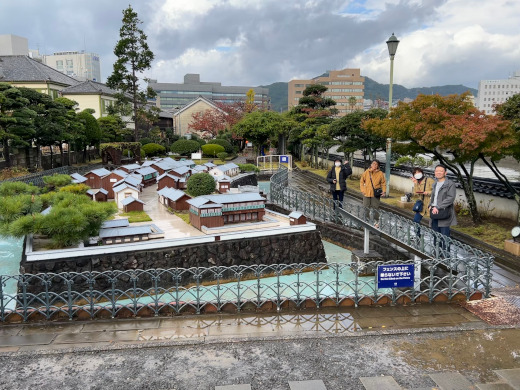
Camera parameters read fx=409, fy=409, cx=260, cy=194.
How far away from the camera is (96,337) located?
679 centimetres

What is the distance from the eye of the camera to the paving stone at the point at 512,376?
17.6ft

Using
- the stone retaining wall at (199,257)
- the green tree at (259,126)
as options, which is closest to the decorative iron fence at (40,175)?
the stone retaining wall at (199,257)

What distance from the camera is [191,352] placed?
20.6ft

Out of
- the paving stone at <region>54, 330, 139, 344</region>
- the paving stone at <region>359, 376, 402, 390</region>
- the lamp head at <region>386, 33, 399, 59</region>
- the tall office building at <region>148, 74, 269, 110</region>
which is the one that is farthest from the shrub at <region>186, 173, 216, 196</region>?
the tall office building at <region>148, 74, 269, 110</region>

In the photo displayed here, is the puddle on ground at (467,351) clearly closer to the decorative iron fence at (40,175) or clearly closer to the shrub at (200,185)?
the shrub at (200,185)

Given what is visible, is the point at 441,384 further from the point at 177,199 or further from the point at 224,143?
the point at 224,143

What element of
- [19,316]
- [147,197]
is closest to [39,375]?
[19,316]

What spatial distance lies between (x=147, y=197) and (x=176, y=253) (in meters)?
8.88

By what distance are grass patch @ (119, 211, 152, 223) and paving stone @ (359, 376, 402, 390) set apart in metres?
11.3

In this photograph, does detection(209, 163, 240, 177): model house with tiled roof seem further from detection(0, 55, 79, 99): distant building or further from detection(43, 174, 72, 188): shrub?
detection(0, 55, 79, 99): distant building

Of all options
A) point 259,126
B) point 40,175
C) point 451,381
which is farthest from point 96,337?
point 259,126

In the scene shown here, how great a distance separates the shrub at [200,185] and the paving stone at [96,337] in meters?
12.0

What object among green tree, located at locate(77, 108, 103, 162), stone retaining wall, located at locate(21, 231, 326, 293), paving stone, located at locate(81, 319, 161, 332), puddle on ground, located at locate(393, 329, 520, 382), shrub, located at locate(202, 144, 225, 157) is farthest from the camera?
shrub, located at locate(202, 144, 225, 157)

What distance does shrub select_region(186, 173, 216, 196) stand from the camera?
61.5ft
